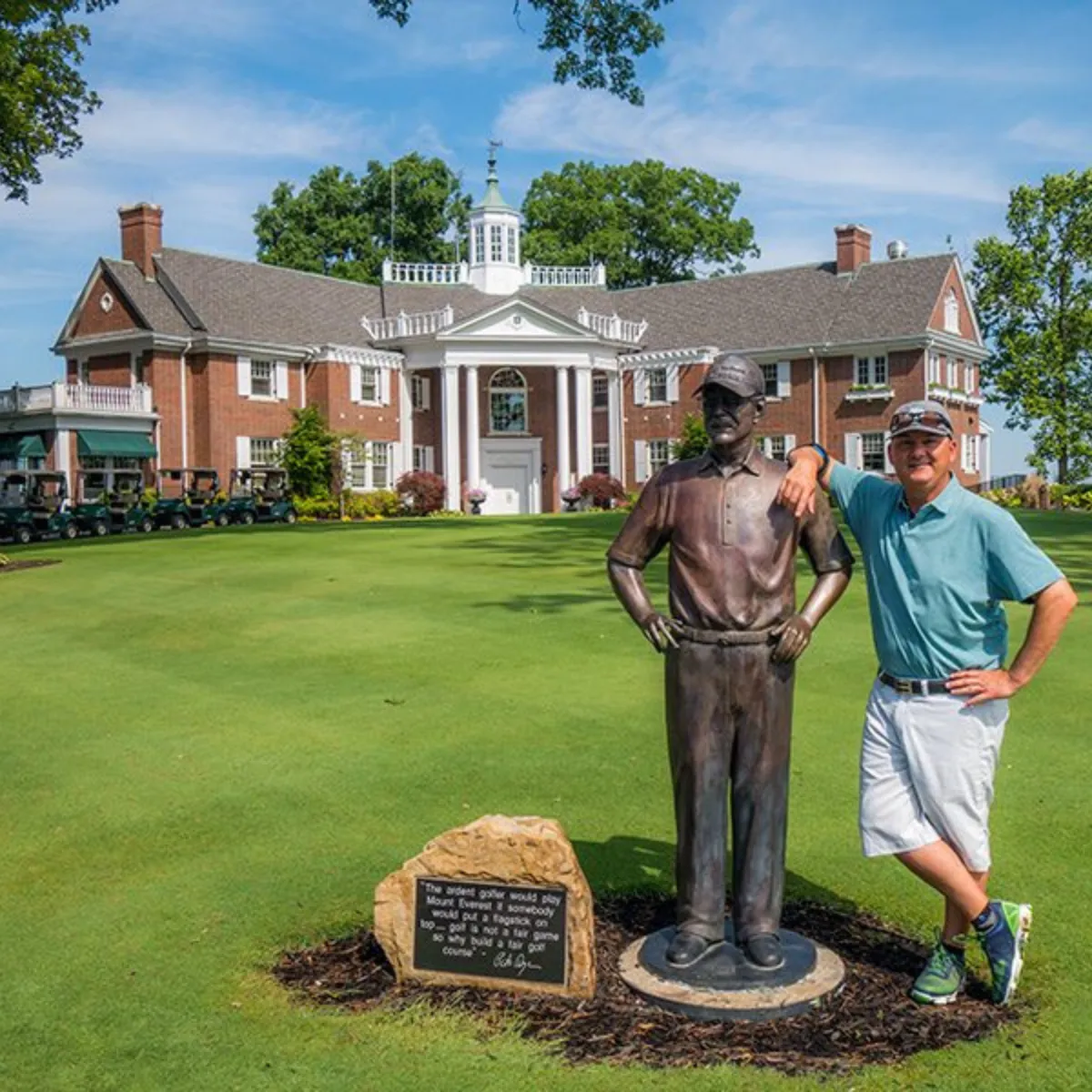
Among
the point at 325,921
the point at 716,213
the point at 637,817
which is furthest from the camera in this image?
the point at 716,213

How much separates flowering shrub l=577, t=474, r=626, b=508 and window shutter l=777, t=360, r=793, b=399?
26.0ft

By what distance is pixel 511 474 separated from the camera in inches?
1805

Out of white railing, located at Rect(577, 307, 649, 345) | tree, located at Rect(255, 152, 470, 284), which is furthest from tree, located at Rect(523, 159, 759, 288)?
white railing, located at Rect(577, 307, 649, 345)

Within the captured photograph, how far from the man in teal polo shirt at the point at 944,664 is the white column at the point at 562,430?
38623 millimetres

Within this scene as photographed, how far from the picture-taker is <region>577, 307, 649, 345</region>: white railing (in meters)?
44.0

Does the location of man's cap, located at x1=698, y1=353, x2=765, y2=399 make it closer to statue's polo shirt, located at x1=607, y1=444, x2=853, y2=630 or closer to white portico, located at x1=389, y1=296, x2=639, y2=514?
statue's polo shirt, located at x1=607, y1=444, x2=853, y2=630

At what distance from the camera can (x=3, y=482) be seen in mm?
32281

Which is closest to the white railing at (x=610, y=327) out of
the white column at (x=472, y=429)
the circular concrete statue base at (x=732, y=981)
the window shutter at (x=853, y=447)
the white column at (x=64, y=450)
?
the white column at (x=472, y=429)

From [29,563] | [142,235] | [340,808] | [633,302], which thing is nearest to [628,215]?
[633,302]

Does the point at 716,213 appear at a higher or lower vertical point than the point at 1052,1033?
higher

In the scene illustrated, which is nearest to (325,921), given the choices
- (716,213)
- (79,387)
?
(79,387)

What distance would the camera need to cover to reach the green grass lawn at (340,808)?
415cm

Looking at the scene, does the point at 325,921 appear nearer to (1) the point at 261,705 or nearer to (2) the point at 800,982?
(2) the point at 800,982

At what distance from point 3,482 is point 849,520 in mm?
31629
